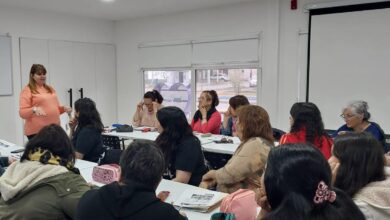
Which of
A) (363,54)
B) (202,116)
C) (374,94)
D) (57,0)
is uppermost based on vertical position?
(57,0)

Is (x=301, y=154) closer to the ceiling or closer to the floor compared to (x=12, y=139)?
closer to the ceiling

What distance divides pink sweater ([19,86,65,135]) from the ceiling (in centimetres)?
183

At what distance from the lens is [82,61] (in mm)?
6719

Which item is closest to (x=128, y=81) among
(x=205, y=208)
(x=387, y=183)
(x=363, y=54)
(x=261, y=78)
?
(x=261, y=78)

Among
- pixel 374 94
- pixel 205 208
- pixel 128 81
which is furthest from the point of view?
pixel 128 81

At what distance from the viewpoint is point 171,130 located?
2.65m

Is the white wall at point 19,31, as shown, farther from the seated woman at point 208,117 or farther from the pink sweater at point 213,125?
the pink sweater at point 213,125

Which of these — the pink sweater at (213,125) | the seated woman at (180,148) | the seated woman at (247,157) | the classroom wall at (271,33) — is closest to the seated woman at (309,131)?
the seated woman at (247,157)

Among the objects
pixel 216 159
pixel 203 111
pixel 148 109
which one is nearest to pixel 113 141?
pixel 148 109

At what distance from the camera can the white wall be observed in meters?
5.68

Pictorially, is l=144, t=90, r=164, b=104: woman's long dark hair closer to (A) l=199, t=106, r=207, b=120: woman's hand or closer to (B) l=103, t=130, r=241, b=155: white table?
(B) l=103, t=130, r=241, b=155: white table

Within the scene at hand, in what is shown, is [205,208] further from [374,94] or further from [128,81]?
[128,81]

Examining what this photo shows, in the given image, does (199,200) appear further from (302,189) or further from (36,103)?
(36,103)

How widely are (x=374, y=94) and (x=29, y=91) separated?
13.6 ft
